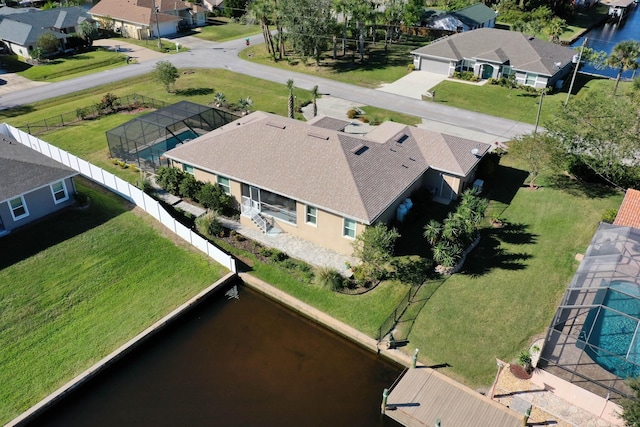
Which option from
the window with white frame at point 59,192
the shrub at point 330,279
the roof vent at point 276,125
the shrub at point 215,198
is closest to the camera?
the shrub at point 330,279

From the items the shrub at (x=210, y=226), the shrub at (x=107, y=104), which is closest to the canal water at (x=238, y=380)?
the shrub at (x=210, y=226)

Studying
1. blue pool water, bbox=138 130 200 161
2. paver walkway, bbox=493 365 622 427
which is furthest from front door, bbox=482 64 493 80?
paver walkway, bbox=493 365 622 427

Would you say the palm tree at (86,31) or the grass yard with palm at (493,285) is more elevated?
the palm tree at (86,31)

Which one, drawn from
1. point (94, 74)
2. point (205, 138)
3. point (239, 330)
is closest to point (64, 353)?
point (239, 330)

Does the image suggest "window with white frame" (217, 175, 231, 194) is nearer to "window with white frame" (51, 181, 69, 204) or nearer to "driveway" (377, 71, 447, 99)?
"window with white frame" (51, 181, 69, 204)

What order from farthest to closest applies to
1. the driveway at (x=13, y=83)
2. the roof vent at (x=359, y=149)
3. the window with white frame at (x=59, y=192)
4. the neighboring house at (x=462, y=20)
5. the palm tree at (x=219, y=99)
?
the neighboring house at (x=462, y=20) → the driveway at (x=13, y=83) → the palm tree at (x=219, y=99) → the window with white frame at (x=59, y=192) → the roof vent at (x=359, y=149)

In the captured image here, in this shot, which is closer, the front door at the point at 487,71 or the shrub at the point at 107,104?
the shrub at the point at 107,104

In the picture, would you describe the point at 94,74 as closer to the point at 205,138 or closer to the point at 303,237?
the point at 205,138

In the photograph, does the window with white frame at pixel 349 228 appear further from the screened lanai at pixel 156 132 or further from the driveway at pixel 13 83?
A: the driveway at pixel 13 83
